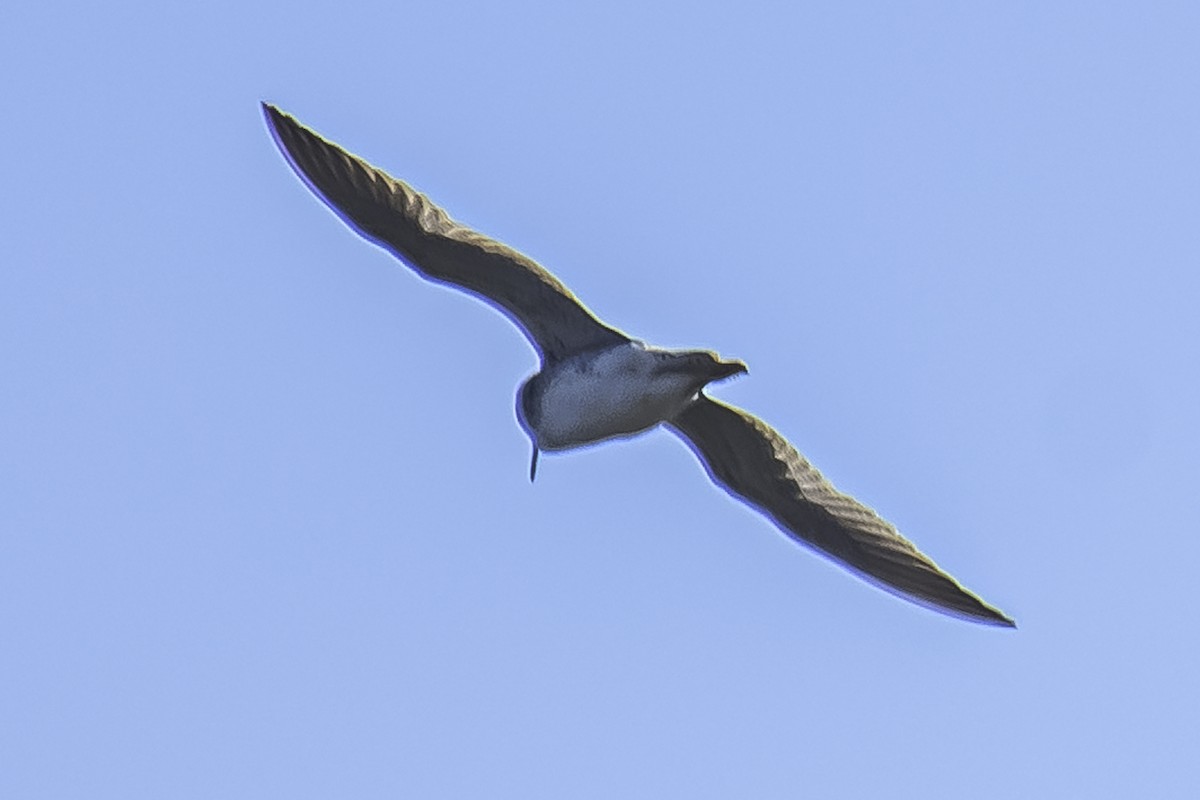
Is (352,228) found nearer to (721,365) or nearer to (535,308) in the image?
(535,308)

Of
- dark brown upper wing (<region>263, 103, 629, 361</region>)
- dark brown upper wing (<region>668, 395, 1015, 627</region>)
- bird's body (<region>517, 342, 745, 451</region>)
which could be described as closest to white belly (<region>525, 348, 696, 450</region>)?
bird's body (<region>517, 342, 745, 451</region>)

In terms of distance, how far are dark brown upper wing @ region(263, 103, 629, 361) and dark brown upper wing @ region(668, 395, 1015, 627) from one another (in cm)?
221

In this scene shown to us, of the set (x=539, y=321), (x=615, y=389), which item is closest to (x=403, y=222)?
(x=539, y=321)

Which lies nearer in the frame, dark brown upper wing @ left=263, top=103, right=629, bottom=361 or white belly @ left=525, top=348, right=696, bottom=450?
dark brown upper wing @ left=263, top=103, right=629, bottom=361

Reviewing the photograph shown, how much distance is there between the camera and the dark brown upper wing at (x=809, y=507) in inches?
773

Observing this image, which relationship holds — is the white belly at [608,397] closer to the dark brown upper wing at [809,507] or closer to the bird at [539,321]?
the bird at [539,321]

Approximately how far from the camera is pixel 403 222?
58.3 ft

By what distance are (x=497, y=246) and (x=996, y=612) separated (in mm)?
5062

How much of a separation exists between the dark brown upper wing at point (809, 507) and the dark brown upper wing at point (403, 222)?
2211 millimetres

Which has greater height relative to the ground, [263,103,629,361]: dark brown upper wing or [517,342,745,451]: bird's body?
[263,103,629,361]: dark brown upper wing

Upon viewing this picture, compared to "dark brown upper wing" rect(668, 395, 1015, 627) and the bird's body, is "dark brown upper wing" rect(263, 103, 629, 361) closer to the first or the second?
the bird's body

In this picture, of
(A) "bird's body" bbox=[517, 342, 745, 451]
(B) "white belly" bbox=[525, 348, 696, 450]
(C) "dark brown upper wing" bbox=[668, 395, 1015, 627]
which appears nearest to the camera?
(A) "bird's body" bbox=[517, 342, 745, 451]

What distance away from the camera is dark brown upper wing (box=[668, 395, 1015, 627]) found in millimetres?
19641

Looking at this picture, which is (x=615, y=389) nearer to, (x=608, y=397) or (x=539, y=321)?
(x=608, y=397)
